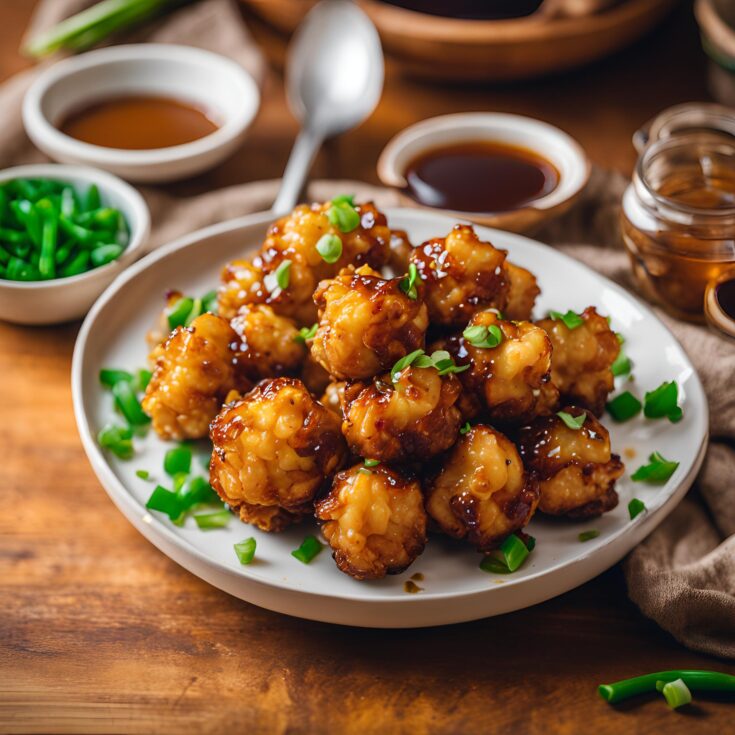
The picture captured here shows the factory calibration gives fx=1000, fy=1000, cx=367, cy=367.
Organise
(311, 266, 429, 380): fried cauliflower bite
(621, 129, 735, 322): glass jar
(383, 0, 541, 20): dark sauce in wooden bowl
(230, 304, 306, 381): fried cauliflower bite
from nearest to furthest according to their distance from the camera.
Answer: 1. (311, 266, 429, 380): fried cauliflower bite
2. (230, 304, 306, 381): fried cauliflower bite
3. (621, 129, 735, 322): glass jar
4. (383, 0, 541, 20): dark sauce in wooden bowl

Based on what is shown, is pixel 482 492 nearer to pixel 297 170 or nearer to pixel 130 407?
pixel 130 407

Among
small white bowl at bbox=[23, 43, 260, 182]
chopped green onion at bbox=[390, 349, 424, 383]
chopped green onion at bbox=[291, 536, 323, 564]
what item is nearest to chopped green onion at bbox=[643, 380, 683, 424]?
chopped green onion at bbox=[390, 349, 424, 383]

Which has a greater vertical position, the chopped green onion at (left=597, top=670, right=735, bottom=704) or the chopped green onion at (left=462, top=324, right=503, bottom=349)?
the chopped green onion at (left=462, top=324, right=503, bottom=349)

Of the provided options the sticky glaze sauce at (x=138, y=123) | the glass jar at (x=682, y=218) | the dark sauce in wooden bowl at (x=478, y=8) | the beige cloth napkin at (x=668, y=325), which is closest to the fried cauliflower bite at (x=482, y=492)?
the beige cloth napkin at (x=668, y=325)

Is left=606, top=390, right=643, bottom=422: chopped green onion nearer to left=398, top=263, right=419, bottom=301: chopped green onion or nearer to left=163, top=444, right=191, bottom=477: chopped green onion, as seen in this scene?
left=398, top=263, right=419, bottom=301: chopped green onion

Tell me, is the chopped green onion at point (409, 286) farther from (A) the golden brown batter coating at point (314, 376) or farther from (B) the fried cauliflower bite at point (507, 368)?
(A) the golden brown batter coating at point (314, 376)

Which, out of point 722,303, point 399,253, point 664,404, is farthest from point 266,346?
point 722,303
